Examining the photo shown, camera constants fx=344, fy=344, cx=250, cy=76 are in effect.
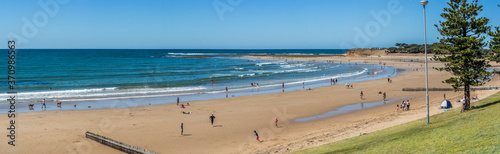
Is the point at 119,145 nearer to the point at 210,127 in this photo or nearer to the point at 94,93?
the point at 210,127

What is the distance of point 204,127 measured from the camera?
24.3 metres

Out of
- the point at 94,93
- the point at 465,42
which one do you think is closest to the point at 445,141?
the point at 465,42

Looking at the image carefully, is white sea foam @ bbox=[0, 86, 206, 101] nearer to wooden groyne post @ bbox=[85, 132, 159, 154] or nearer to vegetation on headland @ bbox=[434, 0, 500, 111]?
wooden groyne post @ bbox=[85, 132, 159, 154]

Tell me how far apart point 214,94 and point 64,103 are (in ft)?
54.0

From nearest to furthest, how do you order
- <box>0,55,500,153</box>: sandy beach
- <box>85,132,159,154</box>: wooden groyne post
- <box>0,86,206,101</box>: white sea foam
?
1. <box>85,132,159,154</box>: wooden groyne post
2. <box>0,55,500,153</box>: sandy beach
3. <box>0,86,206,101</box>: white sea foam

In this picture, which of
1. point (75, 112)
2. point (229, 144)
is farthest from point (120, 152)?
point (75, 112)

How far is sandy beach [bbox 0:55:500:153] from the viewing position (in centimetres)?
1956

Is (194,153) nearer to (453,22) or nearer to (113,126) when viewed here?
(113,126)

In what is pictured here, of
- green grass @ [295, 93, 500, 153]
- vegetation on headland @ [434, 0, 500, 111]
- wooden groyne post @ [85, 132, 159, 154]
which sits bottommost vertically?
wooden groyne post @ [85, 132, 159, 154]

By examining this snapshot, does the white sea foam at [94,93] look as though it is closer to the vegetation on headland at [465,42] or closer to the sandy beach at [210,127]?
the sandy beach at [210,127]

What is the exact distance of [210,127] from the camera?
79.9ft

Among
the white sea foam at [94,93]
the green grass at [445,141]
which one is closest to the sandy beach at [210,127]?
the green grass at [445,141]

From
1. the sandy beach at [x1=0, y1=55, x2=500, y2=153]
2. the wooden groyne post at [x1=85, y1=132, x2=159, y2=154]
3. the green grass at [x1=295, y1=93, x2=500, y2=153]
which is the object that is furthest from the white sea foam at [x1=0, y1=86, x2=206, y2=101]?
the green grass at [x1=295, y1=93, x2=500, y2=153]

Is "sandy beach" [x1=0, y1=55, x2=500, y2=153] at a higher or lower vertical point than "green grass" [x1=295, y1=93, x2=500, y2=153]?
lower
